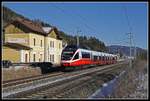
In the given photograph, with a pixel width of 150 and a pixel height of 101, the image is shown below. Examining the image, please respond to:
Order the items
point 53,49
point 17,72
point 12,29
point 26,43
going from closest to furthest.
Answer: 1. point 17,72
2. point 26,43
3. point 12,29
4. point 53,49

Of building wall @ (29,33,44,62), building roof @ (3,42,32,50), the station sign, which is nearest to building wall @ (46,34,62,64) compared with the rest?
building wall @ (29,33,44,62)

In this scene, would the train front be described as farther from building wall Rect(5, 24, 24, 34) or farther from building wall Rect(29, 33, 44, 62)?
building wall Rect(5, 24, 24, 34)

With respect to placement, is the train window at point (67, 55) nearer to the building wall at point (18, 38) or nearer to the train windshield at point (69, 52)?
the train windshield at point (69, 52)

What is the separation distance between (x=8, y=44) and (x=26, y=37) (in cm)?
478

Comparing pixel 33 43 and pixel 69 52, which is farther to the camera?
pixel 33 43

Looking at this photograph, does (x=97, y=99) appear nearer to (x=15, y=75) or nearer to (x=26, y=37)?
(x=15, y=75)

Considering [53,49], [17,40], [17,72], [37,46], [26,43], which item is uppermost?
[17,40]

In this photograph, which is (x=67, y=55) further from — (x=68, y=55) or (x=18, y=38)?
(x=18, y=38)

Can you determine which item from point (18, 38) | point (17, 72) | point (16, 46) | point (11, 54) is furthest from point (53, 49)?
point (17, 72)

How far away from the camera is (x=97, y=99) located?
13836 millimetres

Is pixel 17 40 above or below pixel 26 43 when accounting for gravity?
above

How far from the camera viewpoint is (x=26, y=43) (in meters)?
73.3

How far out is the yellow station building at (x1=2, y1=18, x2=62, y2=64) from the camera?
2761 inches

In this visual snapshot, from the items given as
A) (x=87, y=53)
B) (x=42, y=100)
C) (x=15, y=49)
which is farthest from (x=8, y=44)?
(x=42, y=100)
